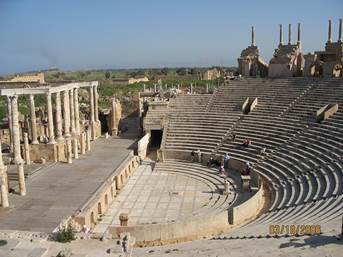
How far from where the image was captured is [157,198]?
20.1m

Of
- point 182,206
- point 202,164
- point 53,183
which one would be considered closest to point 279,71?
point 202,164

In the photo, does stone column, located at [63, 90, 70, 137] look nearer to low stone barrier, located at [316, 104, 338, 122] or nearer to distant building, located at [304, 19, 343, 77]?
low stone barrier, located at [316, 104, 338, 122]

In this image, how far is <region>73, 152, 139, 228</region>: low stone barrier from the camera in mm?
15810

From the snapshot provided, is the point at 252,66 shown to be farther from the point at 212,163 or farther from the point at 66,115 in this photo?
the point at 66,115

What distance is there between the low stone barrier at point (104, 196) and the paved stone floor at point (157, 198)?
30cm

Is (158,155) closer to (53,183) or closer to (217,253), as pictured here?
(53,183)

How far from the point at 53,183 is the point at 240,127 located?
12.6 m

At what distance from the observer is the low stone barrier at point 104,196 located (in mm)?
15810

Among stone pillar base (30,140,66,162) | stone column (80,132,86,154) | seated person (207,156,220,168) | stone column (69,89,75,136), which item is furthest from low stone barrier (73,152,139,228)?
stone column (69,89,75,136)

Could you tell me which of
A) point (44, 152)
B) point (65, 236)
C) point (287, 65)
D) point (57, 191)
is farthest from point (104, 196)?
point (287, 65)

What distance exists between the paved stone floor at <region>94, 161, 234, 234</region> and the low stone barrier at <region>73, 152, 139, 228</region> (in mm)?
295

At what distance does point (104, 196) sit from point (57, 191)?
6.76ft
